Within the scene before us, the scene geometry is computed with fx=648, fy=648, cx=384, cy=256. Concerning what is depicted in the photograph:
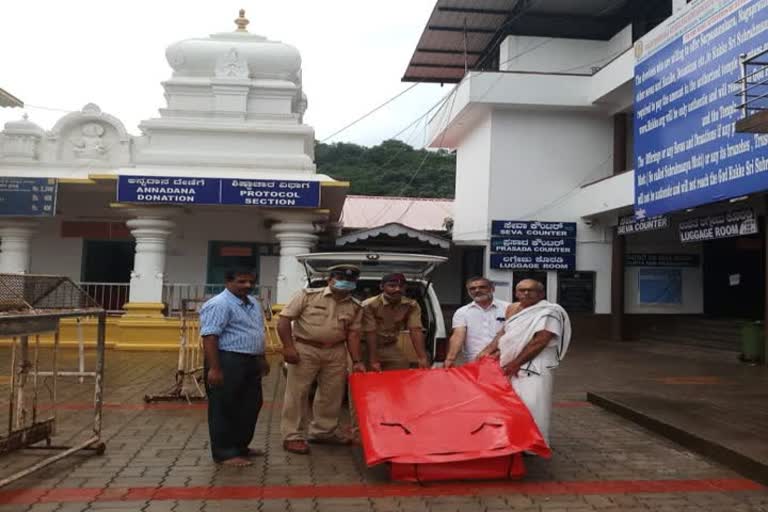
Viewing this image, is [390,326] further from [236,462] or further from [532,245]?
[532,245]

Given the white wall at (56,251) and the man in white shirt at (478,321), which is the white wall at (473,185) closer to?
the white wall at (56,251)

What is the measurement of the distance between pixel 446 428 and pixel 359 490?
27.9 inches

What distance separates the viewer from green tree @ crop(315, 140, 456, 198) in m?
32.3

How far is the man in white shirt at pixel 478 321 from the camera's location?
218 inches

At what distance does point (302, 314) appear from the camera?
520cm

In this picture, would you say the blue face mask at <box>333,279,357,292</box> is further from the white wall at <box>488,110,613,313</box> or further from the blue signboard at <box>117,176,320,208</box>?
the white wall at <box>488,110,613,313</box>

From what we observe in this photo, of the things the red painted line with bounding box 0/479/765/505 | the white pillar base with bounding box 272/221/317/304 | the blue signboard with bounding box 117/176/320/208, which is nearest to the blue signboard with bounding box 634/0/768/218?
the red painted line with bounding box 0/479/765/505

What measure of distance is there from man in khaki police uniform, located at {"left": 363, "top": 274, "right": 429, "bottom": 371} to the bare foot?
4.14 feet

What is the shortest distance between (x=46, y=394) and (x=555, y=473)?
5986mm

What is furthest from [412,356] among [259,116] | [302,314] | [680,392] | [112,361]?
[259,116]

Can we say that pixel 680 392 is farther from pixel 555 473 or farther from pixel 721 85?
pixel 721 85

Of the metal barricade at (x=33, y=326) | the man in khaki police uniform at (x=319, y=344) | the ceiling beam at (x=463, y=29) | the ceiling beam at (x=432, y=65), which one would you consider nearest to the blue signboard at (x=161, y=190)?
the metal barricade at (x=33, y=326)

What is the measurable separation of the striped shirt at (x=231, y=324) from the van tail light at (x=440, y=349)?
6.10 feet

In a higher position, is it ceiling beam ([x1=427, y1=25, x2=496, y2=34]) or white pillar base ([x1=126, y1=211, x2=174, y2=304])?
ceiling beam ([x1=427, y1=25, x2=496, y2=34])
